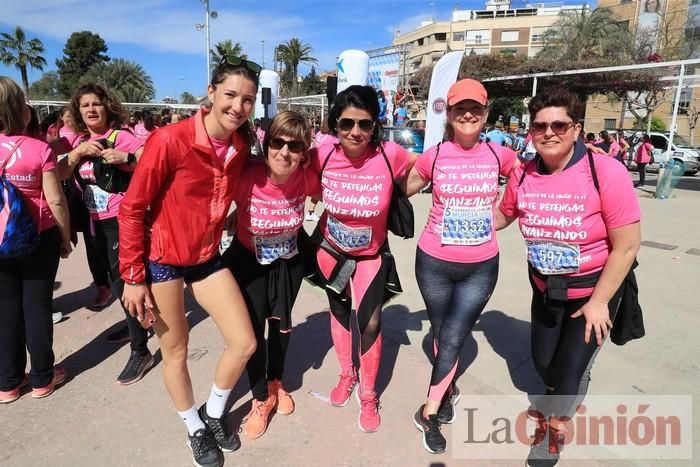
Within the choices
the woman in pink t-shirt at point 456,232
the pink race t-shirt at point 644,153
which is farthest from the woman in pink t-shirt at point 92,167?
the pink race t-shirt at point 644,153

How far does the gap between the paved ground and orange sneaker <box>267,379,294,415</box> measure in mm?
59

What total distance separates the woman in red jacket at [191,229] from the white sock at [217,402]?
0.08 m

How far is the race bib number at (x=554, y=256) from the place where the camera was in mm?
2135

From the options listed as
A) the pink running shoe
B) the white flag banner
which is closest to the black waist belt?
the pink running shoe

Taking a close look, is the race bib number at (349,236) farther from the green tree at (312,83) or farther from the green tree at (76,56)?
the green tree at (76,56)

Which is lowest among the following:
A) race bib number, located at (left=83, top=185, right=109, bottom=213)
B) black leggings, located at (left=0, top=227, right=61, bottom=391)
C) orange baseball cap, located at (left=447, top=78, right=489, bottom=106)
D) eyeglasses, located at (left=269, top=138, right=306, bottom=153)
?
black leggings, located at (left=0, top=227, right=61, bottom=391)

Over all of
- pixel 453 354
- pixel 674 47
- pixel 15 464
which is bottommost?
pixel 15 464

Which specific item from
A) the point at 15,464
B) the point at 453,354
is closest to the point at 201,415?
the point at 15,464

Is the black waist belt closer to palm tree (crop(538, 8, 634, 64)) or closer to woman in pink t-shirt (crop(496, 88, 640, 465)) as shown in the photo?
woman in pink t-shirt (crop(496, 88, 640, 465))

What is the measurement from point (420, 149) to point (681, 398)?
33.5 feet

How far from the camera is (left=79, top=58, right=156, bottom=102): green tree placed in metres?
53.6

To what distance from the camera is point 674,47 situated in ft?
88.4

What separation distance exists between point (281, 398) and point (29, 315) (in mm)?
1673

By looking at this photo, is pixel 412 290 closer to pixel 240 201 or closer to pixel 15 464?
pixel 240 201
